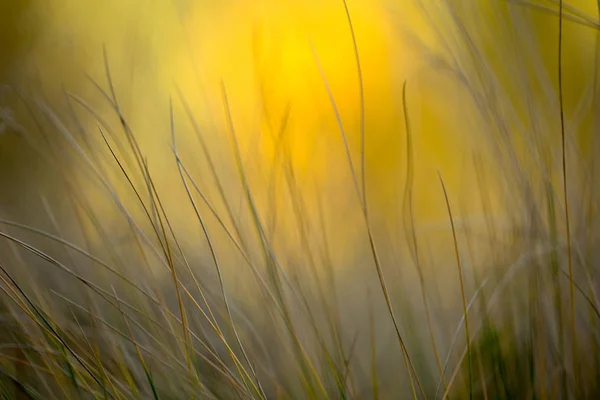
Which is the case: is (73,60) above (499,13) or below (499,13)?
above

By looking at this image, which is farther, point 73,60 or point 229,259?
point 73,60

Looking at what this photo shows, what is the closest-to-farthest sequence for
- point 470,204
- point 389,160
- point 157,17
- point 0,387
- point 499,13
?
point 0,387 → point 499,13 → point 470,204 → point 389,160 → point 157,17

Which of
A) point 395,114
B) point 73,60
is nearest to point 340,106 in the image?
point 395,114

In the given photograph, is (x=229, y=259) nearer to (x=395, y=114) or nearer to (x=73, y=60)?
(x=395, y=114)

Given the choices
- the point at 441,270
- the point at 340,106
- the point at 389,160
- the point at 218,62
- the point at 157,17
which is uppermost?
the point at 157,17

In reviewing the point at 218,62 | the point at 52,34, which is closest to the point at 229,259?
the point at 218,62

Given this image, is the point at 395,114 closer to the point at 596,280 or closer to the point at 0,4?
the point at 596,280

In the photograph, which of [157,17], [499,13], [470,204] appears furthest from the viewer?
[157,17]
